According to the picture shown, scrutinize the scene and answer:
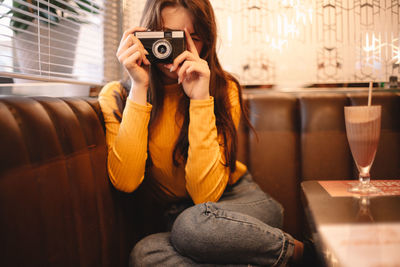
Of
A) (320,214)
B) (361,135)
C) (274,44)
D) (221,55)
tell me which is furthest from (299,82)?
(320,214)

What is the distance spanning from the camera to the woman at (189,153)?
766 millimetres

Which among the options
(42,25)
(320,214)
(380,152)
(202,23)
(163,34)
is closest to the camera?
(320,214)

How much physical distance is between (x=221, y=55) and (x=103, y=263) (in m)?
1.08

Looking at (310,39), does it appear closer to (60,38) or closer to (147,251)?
(60,38)

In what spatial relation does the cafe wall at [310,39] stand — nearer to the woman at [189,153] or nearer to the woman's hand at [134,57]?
the woman at [189,153]

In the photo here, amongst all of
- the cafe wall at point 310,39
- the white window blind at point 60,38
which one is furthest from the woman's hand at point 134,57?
the cafe wall at point 310,39

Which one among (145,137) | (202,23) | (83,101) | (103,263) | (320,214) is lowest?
(103,263)

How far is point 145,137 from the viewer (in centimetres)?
96

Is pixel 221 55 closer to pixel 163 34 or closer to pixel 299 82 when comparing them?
pixel 299 82

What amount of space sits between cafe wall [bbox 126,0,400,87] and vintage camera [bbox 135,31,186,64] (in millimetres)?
644

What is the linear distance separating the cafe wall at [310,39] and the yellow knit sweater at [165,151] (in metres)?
0.64

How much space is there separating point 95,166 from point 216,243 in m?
0.37

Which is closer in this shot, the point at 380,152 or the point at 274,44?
the point at 380,152

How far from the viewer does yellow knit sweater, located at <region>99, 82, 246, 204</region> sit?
3.03 ft
